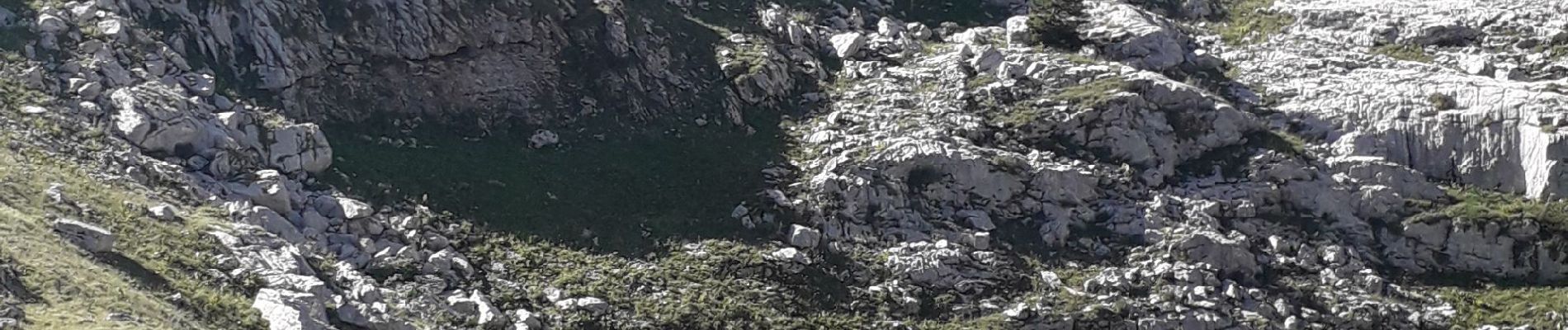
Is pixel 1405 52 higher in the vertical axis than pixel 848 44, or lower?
higher

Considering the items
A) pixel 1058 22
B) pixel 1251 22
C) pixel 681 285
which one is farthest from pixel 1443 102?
pixel 681 285

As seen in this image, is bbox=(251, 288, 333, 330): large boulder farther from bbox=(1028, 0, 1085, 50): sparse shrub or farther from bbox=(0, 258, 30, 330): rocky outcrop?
bbox=(1028, 0, 1085, 50): sparse shrub

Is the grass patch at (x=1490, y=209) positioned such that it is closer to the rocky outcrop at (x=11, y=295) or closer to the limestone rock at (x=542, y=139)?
the limestone rock at (x=542, y=139)

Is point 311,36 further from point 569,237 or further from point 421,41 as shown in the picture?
point 569,237

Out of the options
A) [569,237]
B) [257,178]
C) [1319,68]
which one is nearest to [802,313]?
[569,237]

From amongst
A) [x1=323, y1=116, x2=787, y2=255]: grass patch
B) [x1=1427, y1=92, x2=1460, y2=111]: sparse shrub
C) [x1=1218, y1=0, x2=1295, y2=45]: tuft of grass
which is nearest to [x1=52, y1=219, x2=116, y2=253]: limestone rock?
[x1=323, y1=116, x2=787, y2=255]: grass patch

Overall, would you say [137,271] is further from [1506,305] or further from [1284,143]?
[1506,305]
